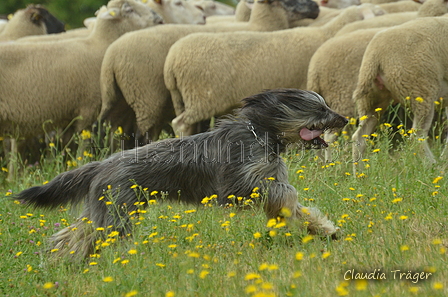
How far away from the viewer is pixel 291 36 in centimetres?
802

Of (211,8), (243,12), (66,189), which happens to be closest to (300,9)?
(243,12)

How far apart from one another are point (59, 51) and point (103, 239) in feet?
15.1

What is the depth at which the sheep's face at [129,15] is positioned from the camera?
9109 mm

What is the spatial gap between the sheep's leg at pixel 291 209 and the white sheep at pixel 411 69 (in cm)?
208

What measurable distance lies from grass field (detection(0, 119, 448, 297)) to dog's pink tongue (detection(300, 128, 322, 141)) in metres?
0.42

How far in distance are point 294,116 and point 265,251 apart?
808mm

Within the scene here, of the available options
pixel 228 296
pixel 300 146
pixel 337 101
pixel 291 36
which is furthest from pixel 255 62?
pixel 228 296

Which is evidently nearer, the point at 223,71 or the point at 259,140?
the point at 259,140

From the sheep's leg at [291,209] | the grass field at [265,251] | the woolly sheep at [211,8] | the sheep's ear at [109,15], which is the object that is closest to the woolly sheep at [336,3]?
the woolly sheep at [211,8]

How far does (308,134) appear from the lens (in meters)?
4.16

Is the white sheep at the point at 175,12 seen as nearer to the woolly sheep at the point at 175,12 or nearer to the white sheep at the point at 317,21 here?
the woolly sheep at the point at 175,12

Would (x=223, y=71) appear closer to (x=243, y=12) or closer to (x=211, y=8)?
(x=243, y=12)

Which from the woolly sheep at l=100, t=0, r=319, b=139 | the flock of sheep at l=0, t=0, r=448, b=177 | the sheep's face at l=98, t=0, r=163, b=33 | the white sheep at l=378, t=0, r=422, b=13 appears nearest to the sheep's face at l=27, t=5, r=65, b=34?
the sheep's face at l=98, t=0, r=163, b=33

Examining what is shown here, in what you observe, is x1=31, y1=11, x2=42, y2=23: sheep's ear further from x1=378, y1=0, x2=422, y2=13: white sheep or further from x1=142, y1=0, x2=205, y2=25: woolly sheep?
x1=378, y1=0, x2=422, y2=13: white sheep
